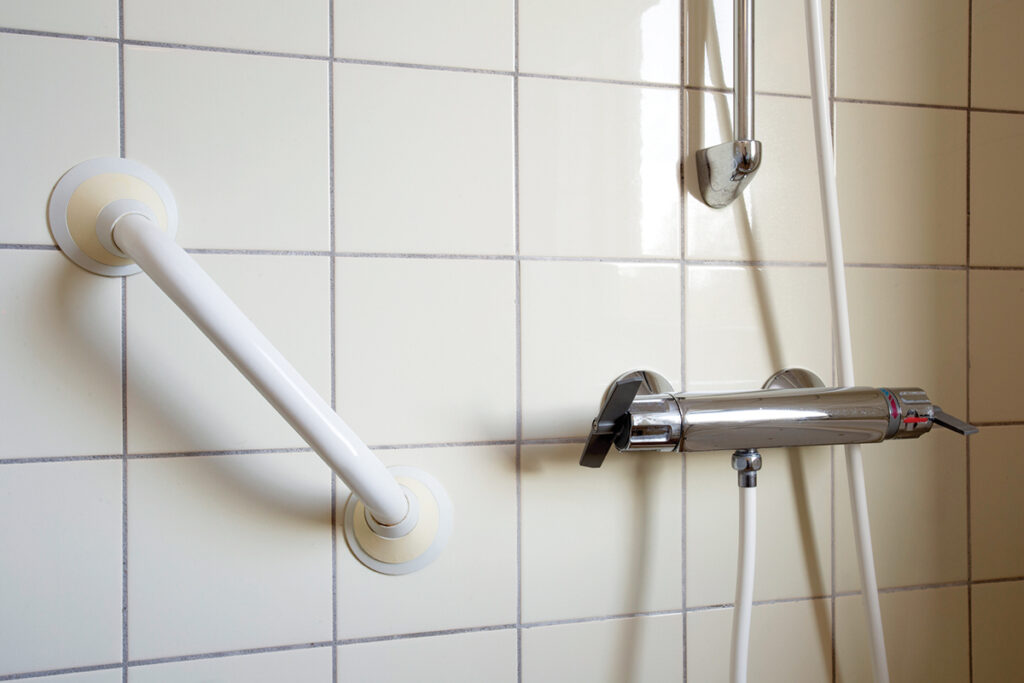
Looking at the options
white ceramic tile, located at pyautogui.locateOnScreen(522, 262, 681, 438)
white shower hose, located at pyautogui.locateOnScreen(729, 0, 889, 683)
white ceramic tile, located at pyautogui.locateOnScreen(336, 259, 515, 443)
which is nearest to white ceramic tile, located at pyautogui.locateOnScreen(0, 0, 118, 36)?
white ceramic tile, located at pyautogui.locateOnScreen(336, 259, 515, 443)

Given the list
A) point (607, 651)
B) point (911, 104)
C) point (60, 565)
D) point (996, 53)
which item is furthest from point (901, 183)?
point (60, 565)

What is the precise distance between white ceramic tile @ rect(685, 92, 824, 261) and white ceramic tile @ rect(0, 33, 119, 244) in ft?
1.77

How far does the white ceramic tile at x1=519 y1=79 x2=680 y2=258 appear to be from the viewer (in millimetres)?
645

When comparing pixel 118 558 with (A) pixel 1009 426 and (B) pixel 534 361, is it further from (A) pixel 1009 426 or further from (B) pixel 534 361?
(A) pixel 1009 426

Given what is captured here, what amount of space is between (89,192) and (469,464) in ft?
1.31

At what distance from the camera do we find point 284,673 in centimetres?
60

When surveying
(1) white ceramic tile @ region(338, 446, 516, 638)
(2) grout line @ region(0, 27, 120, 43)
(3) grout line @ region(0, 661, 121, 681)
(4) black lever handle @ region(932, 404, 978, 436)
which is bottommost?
(3) grout line @ region(0, 661, 121, 681)

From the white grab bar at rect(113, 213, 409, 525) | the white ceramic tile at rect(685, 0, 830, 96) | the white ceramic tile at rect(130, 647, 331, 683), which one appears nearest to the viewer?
the white grab bar at rect(113, 213, 409, 525)

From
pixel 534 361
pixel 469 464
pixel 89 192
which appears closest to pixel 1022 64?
pixel 534 361

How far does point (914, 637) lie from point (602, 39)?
0.72 m

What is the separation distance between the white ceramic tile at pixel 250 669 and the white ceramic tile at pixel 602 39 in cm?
59

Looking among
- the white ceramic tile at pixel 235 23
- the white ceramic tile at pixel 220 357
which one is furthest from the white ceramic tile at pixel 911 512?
the white ceramic tile at pixel 235 23

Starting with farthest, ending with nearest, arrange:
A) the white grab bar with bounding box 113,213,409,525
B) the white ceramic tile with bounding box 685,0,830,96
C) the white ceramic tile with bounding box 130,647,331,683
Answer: the white ceramic tile with bounding box 685,0,830,96 → the white ceramic tile with bounding box 130,647,331,683 → the white grab bar with bounding box 113,213,409,525

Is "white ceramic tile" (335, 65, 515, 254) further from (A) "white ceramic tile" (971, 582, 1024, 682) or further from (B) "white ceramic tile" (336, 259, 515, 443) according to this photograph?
(A) "white ceramic tile" (971, 582, 1024, 682)
